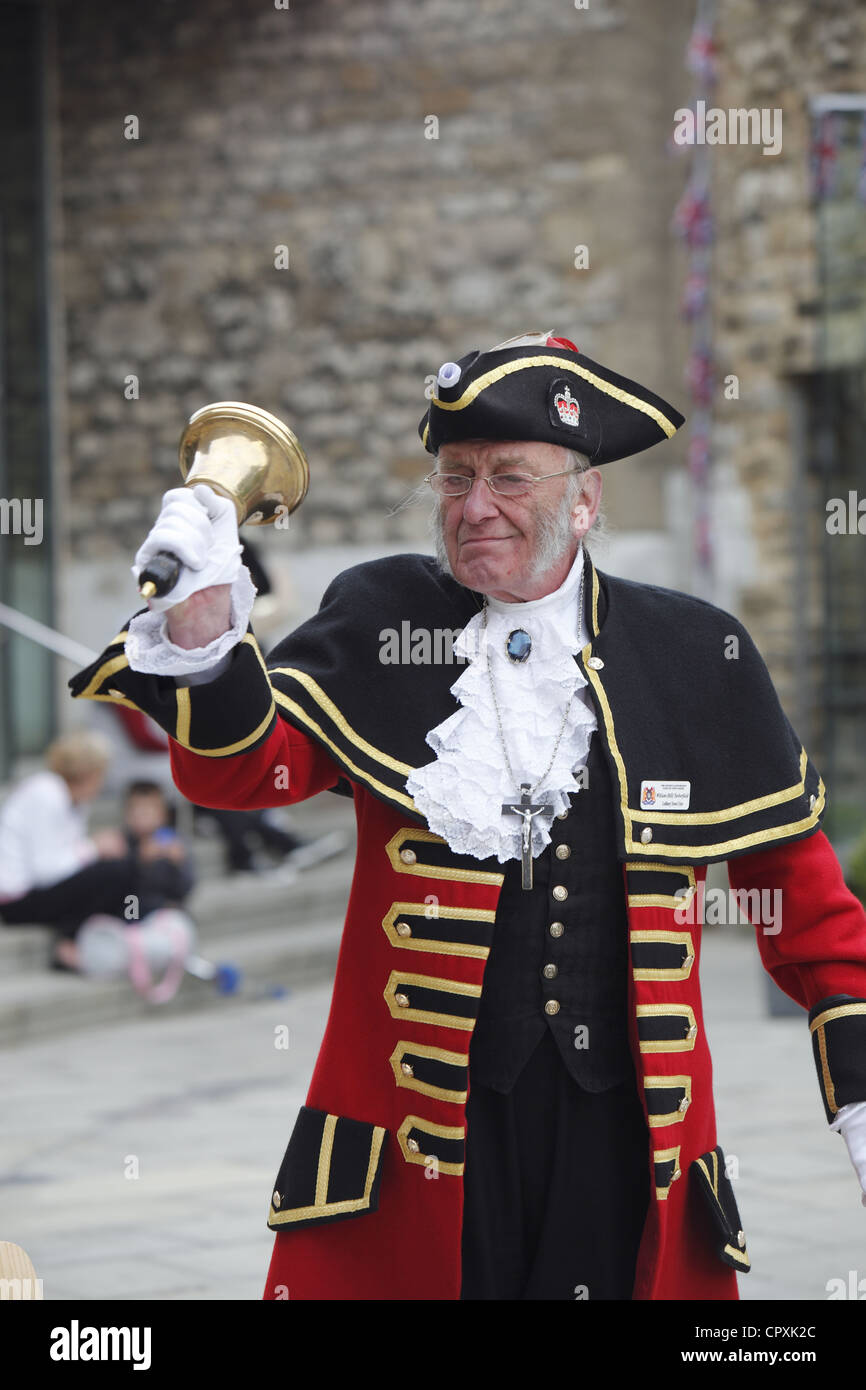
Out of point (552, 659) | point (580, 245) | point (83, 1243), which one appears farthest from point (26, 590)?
point (552, 659)

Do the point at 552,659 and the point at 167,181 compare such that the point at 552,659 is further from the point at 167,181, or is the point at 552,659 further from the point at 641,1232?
the point at 167,181

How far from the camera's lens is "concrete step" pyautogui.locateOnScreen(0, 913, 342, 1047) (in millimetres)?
7324

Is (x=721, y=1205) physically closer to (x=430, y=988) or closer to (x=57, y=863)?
(x=430, y=988)

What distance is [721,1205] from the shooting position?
2.57 metres

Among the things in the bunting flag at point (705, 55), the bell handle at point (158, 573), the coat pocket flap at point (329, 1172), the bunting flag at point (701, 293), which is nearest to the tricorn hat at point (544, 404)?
the bell handle at point (158, 573)

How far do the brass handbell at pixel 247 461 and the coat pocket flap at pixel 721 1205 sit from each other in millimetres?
1028

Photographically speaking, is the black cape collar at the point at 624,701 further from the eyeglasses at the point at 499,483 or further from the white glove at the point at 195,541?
the white glove at the point at 195,541

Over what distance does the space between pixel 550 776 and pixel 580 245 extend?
9.09m

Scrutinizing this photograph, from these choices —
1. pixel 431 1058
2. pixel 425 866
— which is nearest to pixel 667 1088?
pixel 431 1058

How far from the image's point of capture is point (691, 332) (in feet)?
35.2

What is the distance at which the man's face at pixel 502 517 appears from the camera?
247cm

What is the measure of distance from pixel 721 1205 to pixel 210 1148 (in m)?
3.62

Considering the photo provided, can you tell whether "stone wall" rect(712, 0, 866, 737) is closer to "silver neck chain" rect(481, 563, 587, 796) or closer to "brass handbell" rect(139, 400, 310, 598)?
"silver neck chain" rect(481, 563, 587, 796)

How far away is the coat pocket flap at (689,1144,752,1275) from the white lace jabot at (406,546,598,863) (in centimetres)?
48
